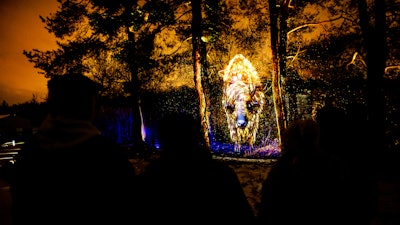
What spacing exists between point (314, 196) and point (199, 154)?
869mm

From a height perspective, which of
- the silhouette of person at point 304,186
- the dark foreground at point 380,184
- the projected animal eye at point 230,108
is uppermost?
the projected animal eye at point 230,108

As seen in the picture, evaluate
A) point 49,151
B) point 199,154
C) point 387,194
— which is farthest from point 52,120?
point 387,194

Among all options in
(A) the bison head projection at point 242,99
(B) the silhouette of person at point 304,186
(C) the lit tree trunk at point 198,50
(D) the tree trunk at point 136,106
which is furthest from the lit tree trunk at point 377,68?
(D) the tree trunk at point 136,106

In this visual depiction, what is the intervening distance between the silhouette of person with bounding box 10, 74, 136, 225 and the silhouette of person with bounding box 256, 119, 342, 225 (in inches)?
43.0

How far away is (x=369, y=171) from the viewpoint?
2201 mm

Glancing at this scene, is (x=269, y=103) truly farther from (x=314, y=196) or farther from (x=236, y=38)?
(x=314, y=196)

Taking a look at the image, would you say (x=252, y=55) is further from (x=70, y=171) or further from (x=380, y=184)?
(x=70, y=171)

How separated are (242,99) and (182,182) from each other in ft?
35.4

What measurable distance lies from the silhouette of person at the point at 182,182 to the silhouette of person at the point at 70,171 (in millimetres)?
164

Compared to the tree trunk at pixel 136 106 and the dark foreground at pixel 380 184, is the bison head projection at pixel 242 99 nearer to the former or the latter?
the dark foreground at pixel 380 184

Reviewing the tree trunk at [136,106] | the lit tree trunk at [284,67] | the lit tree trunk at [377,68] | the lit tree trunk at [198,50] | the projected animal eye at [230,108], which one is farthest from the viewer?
the tree trunk at [136,106]

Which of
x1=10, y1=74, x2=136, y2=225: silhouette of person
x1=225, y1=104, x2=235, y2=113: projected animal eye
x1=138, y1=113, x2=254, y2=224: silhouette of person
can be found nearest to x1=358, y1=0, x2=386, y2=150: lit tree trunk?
x1=225, y1=104, x2=235, y2=113: projected animal eye

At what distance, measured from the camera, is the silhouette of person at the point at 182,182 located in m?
1.86

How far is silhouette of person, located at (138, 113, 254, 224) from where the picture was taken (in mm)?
1860
